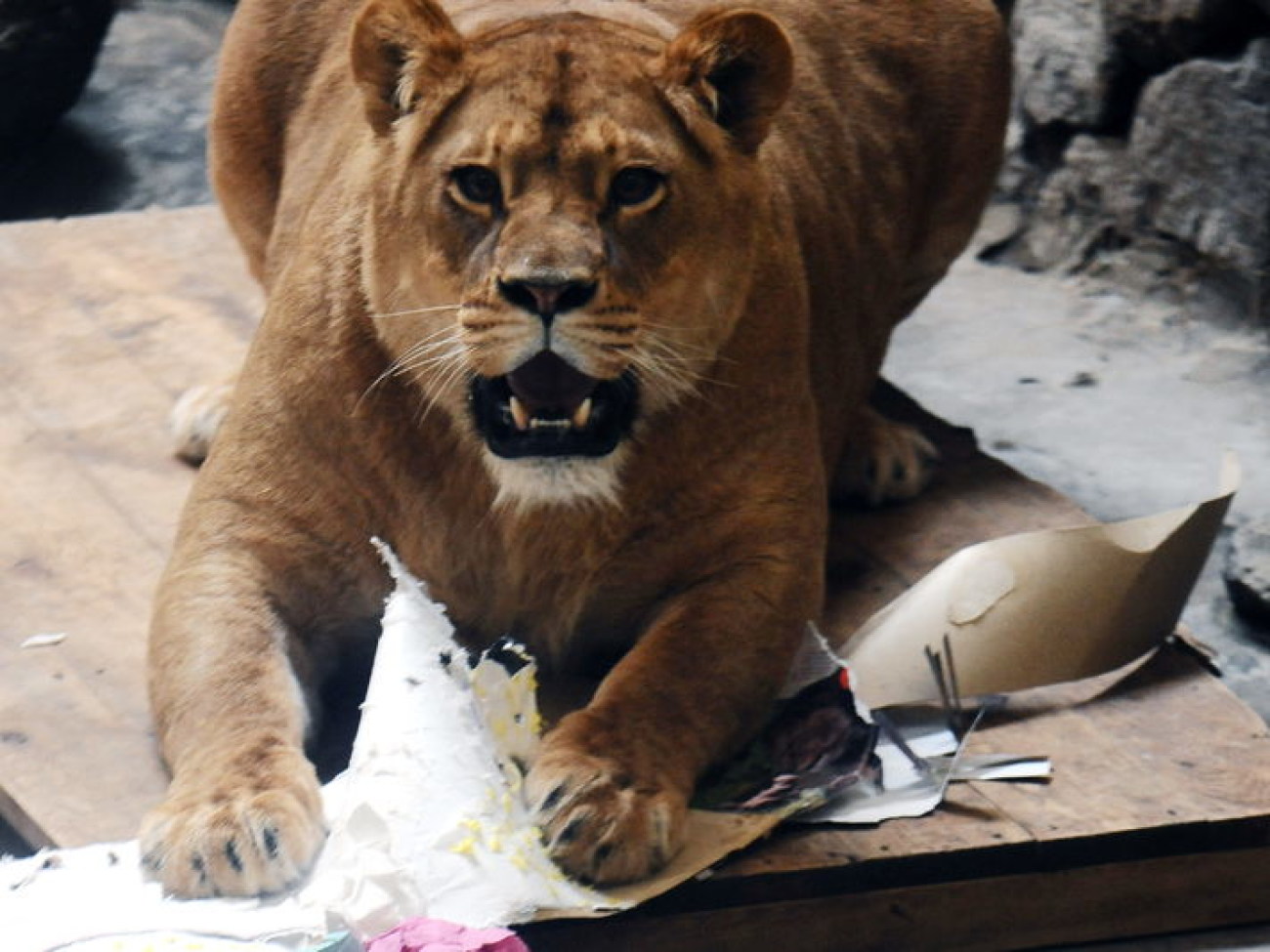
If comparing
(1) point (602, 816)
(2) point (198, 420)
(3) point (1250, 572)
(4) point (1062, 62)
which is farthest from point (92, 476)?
(4) point (1062, 62)

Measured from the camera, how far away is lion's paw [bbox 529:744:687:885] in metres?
2.66

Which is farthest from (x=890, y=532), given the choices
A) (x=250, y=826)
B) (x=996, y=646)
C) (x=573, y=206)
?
(x=250, y=826)

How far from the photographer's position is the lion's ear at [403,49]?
2855 mm

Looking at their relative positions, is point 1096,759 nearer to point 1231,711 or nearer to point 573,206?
point 1231,711

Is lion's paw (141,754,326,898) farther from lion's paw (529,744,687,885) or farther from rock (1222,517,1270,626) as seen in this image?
rock (1222,517,1270,626)

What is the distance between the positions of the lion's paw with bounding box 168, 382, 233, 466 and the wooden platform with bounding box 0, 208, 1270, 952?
1.7 inches

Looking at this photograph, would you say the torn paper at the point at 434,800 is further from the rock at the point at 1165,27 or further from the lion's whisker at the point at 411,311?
the rock at the point at 1165,27

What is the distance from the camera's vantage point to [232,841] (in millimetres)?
2611

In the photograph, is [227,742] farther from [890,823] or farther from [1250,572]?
[1250,572]

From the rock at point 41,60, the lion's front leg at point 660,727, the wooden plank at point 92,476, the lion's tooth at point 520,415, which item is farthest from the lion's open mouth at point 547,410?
the rock at point 41,60

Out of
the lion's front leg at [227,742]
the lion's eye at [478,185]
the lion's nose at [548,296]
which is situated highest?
the lion's eye at [478,185]

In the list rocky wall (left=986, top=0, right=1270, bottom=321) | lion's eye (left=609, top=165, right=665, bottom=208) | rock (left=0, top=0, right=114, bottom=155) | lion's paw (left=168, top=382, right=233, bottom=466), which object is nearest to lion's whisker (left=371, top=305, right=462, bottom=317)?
lion's eye (left=609, top=165, right=665, bottom=208)

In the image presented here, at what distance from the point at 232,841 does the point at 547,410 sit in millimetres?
670

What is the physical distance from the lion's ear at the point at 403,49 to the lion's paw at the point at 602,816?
91 cm
